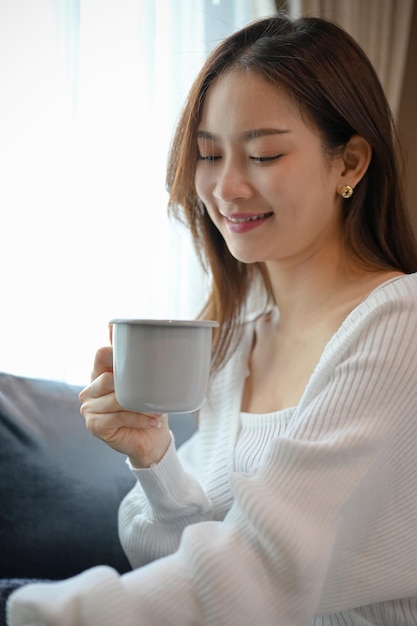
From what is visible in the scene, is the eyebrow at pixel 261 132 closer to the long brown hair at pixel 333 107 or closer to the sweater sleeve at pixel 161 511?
the long brown hair at pixel 333 107

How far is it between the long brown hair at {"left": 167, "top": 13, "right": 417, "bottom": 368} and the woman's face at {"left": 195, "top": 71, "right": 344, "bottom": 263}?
0.08 ft

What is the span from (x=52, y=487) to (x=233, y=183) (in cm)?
66

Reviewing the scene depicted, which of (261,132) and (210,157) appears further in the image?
(210,157)

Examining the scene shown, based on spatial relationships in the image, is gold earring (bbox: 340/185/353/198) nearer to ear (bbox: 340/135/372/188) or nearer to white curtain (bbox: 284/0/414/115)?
ear (bbox: 340/135/372/188)

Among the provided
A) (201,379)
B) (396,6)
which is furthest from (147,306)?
(396,6)

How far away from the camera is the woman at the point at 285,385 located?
27.0 inches

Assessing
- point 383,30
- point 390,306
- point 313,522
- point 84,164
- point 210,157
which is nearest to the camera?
point 313,522

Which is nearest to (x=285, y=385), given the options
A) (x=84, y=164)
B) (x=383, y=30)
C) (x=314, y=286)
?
(x=314, y=286)

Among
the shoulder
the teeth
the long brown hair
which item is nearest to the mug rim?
the shoulder

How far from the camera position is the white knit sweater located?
0.65 m

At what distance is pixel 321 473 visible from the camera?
2.47ft

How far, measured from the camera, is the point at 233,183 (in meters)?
1.04

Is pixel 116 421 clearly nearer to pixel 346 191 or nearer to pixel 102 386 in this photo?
pixel 102 386

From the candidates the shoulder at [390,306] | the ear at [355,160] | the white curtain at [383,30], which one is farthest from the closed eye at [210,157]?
the white curtain at [383,30]
